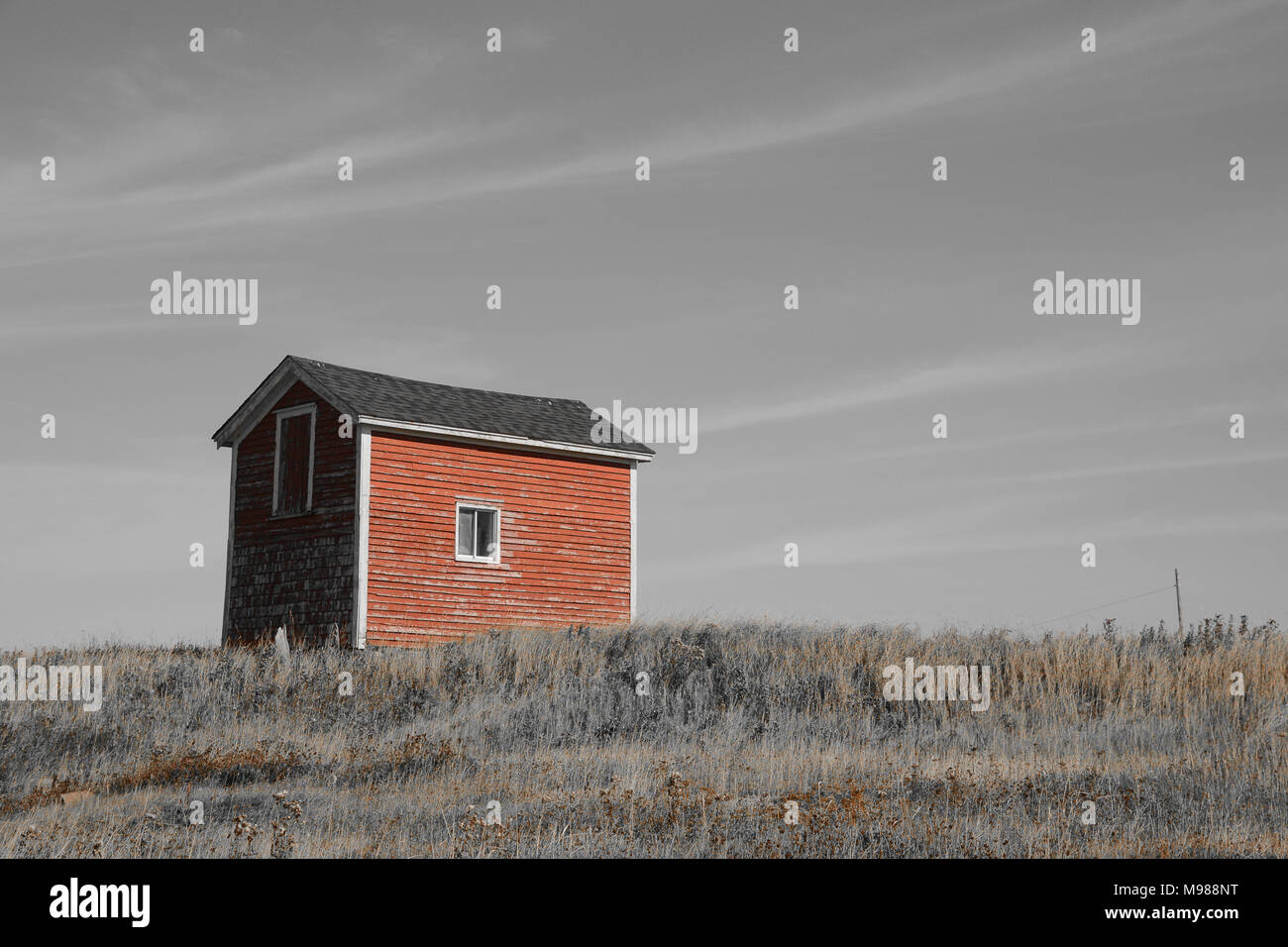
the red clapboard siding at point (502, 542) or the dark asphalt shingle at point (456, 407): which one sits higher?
the dark asphalt shingle at point (456, 407)

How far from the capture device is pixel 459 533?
2500cm

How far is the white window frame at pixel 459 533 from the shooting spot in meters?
24.7

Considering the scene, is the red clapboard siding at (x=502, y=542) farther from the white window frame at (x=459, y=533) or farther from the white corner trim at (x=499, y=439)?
the white corner trim at (x=499, y=439)

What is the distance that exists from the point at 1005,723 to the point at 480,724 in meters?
7.23

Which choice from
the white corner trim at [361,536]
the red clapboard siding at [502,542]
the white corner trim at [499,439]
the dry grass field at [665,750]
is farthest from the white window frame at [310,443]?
the dry grass field at [665,750]

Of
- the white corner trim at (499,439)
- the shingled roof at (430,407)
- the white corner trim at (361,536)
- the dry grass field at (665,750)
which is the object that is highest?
the shingled roof at (430,407)

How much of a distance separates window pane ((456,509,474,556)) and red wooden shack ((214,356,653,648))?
3 centimetres

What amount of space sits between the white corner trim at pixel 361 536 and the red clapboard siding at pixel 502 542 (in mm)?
109

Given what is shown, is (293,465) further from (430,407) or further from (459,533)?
(459,533)

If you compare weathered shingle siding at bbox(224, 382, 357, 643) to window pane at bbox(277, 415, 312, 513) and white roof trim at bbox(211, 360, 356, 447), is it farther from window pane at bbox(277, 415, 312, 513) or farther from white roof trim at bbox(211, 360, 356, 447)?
window pane at bbox(277, 415, 312, 513)

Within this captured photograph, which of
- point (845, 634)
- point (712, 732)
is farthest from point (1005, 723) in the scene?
point (845, 634)

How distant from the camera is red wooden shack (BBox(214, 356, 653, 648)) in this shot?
23.8 metres

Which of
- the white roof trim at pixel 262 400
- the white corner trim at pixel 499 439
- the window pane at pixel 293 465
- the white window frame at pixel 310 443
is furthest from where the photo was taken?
the white roof trim at pixel 262 400

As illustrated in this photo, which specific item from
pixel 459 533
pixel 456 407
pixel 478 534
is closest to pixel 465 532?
pixel 459 533
